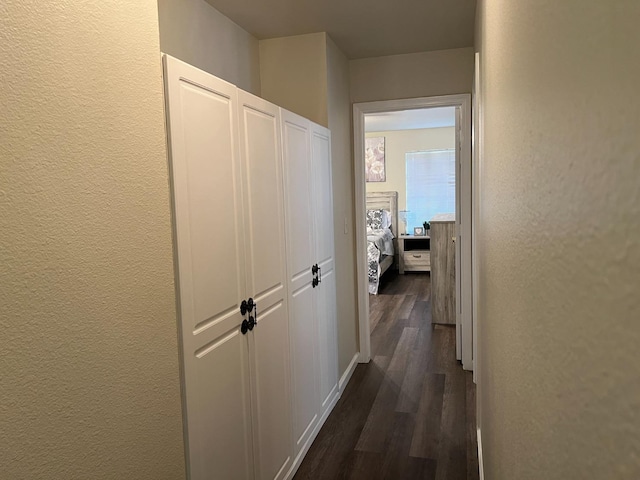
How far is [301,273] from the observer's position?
276 cm

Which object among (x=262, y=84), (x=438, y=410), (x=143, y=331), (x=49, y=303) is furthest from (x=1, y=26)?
(x=438, y=410)

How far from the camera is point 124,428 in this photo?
48.1 inches

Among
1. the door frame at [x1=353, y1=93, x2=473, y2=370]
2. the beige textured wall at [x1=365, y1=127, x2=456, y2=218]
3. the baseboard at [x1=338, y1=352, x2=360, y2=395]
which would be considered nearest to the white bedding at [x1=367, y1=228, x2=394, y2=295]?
the beige textured wall at [x1=365, y1=127, x2=456, y2=218]

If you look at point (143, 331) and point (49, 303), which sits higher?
point (49, 303)

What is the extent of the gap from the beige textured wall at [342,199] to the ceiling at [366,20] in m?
0.23

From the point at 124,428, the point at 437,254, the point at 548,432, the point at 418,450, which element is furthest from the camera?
the point at 437,254

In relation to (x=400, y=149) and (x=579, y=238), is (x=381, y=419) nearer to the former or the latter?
(x=579, y=238)

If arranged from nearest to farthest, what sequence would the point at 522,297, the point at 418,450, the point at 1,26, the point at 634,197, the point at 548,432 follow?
1. the point at 634,197
2. the point at 548,432
3. the point at 522,297
4. the point at 1,26
5. the point at 418,450

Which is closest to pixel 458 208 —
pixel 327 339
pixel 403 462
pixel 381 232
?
pixel 327 339

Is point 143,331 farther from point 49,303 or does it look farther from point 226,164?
point 226,164

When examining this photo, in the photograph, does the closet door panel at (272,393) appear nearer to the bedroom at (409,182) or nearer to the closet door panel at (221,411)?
the closet door panel at (221,411)

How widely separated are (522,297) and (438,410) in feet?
9.04

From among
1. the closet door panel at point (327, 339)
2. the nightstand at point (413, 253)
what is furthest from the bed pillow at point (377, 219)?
the closet door panel at point (327, 339)

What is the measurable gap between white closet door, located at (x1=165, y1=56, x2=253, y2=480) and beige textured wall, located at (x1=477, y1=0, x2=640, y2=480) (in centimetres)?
115
